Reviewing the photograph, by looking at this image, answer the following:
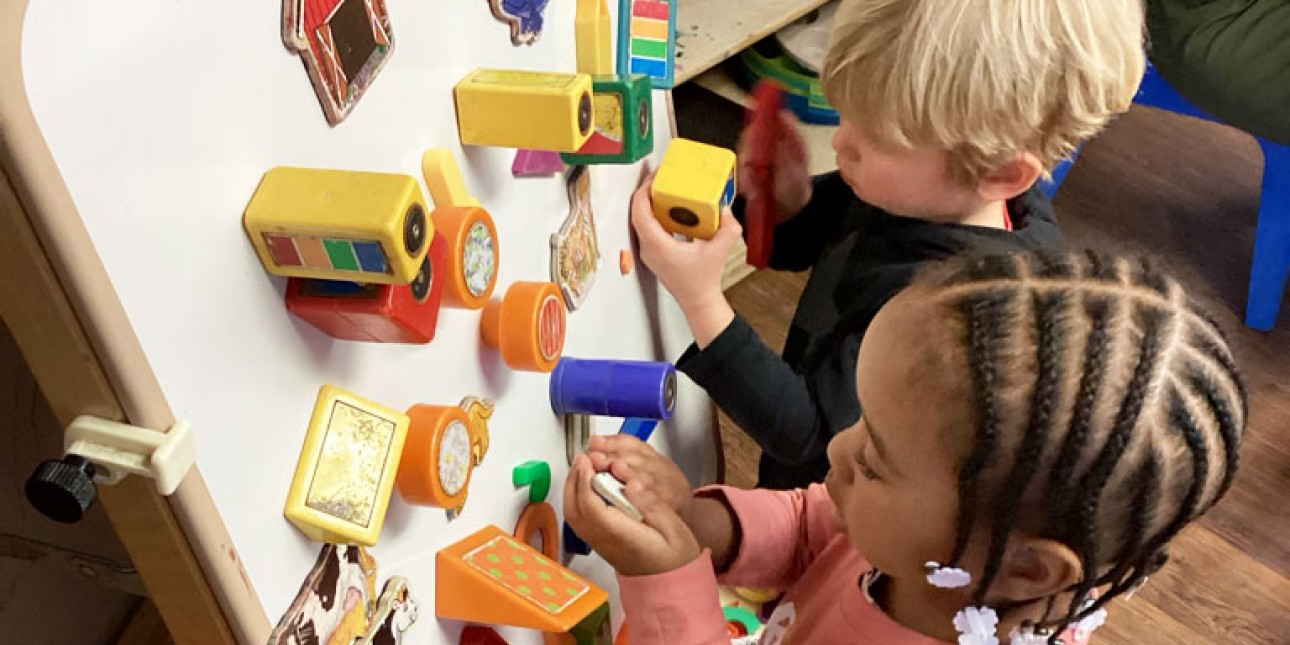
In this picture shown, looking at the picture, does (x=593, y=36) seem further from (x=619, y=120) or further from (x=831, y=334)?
(x=831, y=334)

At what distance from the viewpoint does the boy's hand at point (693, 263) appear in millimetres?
796

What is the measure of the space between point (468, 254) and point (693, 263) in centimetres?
30

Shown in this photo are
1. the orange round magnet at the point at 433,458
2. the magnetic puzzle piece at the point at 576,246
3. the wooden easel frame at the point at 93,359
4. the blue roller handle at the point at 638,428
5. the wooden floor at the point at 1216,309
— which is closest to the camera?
the wooden easel frame at the point at 93,359

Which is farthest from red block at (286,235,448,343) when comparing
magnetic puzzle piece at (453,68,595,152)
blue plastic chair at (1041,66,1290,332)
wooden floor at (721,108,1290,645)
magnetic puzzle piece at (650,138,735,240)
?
blue plastic chair at (1041,66,1290,332)

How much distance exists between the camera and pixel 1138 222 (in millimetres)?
1814

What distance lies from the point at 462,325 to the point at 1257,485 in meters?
1.27

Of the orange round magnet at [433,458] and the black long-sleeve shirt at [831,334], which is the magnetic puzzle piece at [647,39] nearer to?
the black long-sleeve shirt at [831,334]

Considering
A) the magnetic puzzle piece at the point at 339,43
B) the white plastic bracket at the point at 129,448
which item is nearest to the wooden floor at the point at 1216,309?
the magnetic puzzle piece at the point at 339,43

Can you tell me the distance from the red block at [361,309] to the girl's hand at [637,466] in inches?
10.3

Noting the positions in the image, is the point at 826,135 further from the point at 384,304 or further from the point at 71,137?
the point at 71,137

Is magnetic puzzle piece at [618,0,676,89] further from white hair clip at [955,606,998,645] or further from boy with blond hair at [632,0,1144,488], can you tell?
white hair clip at [955,606,998,645]

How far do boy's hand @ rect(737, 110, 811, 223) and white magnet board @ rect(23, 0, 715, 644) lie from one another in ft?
1.14

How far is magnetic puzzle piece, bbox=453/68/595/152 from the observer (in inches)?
21.8

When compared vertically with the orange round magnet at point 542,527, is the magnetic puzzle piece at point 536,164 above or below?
above
